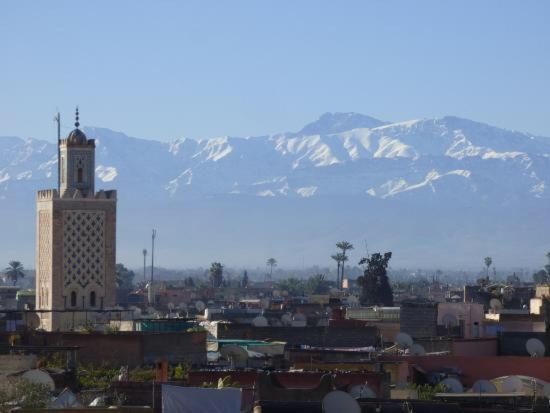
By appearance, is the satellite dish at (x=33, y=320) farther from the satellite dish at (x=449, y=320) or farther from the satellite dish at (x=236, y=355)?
the satellite dish at (x=236, y=355)

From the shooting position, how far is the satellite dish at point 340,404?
75.2ft

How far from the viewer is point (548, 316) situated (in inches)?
2277

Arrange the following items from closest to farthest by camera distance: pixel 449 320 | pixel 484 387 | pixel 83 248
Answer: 1. pixel 484 387
2. pixel 449 320
3. pixel 83 248

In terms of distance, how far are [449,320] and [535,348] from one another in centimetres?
1245

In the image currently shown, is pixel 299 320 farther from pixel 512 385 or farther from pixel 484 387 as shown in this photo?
pixel 484 387

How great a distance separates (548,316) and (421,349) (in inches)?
643

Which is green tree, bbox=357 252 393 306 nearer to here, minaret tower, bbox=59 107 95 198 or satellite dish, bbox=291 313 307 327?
satellite dish, bbox=291 313 307 327

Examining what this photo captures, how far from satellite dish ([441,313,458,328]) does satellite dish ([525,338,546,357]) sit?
1090cm

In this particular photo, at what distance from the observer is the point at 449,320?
177 ft

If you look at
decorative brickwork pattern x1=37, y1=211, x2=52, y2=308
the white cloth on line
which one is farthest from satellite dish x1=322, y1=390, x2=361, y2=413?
decorative brickwork pattern x1=37, y1=211, x2=52, y2=308

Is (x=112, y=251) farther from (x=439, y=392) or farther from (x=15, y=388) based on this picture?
(x=15, y=388)

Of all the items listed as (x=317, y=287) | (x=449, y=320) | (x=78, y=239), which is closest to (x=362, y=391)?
(x=449, y=320)

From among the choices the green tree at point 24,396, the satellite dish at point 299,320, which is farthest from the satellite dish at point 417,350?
the green tree at point 24,396

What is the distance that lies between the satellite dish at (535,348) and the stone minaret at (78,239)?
70.6 ft
